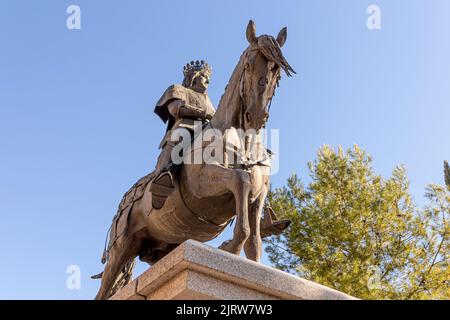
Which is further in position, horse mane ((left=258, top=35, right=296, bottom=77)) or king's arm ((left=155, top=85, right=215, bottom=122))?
king's arm ((left=155, top=85, right=215, bottom=122))

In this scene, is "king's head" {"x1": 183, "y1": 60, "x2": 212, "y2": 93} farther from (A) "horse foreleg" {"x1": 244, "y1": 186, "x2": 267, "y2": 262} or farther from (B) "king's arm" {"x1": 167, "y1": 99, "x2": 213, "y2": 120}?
(A) "horse foreleg" {"x1": 244, "y1": 186, "x2": 267, "y2": 262}

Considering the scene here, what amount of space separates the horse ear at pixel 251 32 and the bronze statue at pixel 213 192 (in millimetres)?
11

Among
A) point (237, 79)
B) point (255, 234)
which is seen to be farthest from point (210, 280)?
point (237, 79)

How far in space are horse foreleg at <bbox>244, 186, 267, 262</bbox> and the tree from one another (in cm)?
839

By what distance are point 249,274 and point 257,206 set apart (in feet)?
6.39

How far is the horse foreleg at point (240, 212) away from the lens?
4832 mm

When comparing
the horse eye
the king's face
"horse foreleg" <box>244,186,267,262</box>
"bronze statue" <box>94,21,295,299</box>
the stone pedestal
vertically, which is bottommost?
the stone pedestal

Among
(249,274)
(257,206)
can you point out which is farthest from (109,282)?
(249,274)

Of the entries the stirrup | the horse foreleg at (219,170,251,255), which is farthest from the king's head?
the horse foreleg at (219,170,251,255)

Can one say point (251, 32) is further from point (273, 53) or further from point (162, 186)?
point (162, 186)

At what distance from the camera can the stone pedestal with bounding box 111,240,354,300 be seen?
10.9ft

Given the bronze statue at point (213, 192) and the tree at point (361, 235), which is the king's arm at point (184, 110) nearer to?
the bronze statue at point (213, 192)
